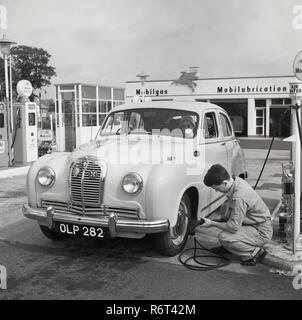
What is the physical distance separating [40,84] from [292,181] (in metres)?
69.4

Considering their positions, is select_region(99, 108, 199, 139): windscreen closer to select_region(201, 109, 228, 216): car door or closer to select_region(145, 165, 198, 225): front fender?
select_region(201, 109, 228, 216): car door

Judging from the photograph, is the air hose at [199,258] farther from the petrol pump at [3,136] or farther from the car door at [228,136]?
the petrol pump at [3,136]

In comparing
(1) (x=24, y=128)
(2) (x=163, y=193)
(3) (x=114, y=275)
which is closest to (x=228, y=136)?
(2) (x=163, y=193)

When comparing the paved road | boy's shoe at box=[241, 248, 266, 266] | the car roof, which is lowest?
the paved road

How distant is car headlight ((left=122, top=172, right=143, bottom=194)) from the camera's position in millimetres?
4578

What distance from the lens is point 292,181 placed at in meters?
5.20

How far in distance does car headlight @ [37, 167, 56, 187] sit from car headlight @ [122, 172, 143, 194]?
3.19 feet

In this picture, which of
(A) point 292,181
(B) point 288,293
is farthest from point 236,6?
(B) point 288,293

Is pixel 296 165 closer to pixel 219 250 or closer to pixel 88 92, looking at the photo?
pixel 219 250

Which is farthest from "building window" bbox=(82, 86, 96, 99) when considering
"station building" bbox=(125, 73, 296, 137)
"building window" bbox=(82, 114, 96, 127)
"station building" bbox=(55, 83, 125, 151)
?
"station building" bbox=(125, 73, 296, 137)

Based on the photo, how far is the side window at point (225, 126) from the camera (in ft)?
22.8

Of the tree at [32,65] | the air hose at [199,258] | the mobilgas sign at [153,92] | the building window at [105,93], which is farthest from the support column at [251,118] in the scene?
the tree at [32,65]

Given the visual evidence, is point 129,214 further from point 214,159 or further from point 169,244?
point 214,159

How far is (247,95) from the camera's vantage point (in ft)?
112
